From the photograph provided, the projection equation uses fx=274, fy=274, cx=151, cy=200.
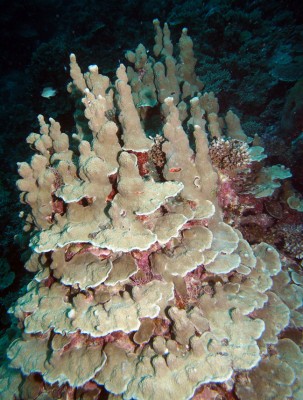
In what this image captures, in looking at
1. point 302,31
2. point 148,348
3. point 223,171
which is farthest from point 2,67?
point 148,348

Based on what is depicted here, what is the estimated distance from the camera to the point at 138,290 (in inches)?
92.7

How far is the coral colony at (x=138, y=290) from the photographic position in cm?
232

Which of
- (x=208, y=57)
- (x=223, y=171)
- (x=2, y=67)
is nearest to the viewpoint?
(x=223, y=171)

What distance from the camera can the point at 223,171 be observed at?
141 inches

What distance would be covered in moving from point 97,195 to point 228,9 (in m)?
10.4

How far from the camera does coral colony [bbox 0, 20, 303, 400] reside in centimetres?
232

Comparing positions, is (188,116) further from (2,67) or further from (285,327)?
(2,67)

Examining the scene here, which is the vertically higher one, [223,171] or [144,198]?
Result: [144,198]

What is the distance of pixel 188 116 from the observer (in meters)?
4.16

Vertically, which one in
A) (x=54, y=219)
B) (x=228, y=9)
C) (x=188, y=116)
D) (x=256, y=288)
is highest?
(x=228, y=9)

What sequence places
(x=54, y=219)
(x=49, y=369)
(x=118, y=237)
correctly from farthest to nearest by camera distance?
1. (x=54, y=219)
2. (x=49, y=369)
3. (x=118, y=237)

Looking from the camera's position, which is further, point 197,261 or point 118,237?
point 197,261

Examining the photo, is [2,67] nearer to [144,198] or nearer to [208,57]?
[208,57]

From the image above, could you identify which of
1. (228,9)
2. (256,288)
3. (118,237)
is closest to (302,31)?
(228,9)
